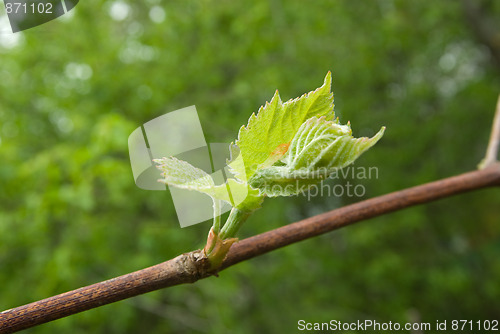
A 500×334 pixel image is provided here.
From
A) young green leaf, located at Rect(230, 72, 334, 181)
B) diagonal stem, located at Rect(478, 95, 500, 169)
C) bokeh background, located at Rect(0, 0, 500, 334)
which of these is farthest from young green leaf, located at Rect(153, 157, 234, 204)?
bokeh background, located at Rect(0, 0, 500, 334)

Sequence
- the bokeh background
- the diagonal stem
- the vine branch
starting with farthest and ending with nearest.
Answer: the bokeh background < the diagonal stem < the vine branch

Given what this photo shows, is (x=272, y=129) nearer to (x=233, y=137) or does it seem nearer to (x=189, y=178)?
(x=189, y=178)

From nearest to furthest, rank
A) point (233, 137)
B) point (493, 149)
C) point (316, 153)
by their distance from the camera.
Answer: point (316, 153) < point (493, 149) < point (233, 137)

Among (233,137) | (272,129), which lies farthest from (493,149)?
(233,137)

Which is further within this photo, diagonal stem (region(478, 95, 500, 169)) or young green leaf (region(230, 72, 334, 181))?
diagonal stem (region(478, 95, 500, 169))

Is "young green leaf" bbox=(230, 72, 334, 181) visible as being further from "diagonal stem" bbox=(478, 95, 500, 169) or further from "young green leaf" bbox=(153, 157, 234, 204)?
"diagonal stem" bbox=(478, 95, 500, 169)
